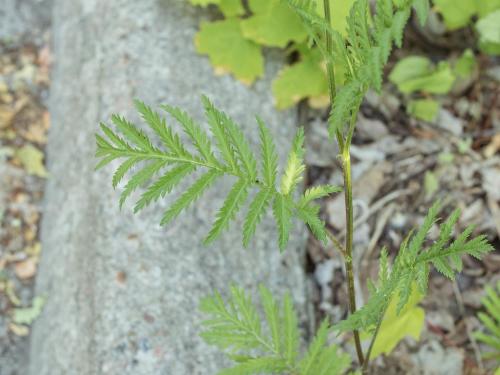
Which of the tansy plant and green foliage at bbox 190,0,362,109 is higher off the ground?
green foliage at bbox 190,0,362,109

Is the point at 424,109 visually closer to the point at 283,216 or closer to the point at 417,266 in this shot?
the point at 417,266

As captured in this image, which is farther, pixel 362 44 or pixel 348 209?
pixel 348 209

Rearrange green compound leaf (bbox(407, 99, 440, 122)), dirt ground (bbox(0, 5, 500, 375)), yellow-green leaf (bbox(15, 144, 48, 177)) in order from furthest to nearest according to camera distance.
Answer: yellow-green leaf (bbox(15, 144, 48, 177)) < green compound leaf (bbox(407, 99, 440, 122)) < dirt ground (bbox(0, 5, 500, 375))

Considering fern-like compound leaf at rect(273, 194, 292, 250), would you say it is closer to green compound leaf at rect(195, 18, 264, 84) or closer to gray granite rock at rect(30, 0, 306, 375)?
gray granite rock at rect(30, 0, 306, 375)

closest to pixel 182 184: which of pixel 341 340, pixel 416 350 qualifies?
pixel 341 340

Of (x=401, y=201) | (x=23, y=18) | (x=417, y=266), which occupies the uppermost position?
(x=23, y=18)


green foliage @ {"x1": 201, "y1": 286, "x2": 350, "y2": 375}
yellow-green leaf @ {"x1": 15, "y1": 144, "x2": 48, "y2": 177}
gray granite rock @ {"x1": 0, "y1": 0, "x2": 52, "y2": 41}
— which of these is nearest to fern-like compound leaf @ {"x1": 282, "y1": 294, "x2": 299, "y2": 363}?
green foliage @ {"x1": 201, "y1": 286, "x2": 350, "y2": 375}

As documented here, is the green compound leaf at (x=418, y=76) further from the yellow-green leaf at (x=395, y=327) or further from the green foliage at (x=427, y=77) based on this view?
the yellow-green leaf at (x=395, y=327)

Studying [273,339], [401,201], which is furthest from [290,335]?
[401,201]
